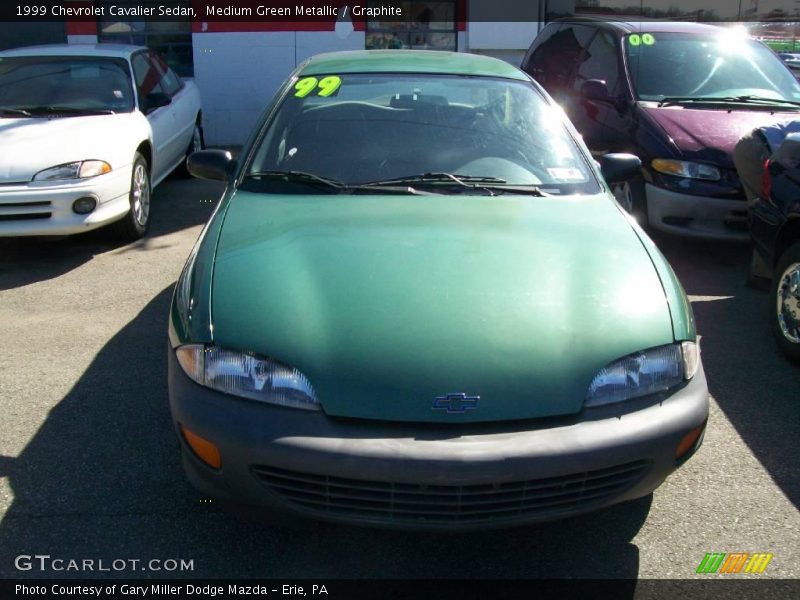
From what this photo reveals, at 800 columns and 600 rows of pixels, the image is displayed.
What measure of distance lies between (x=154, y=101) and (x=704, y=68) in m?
4.82

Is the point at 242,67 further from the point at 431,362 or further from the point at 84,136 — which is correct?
the point at 431,362

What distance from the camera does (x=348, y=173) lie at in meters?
3.79

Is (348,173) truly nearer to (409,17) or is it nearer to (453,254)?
(453,254)

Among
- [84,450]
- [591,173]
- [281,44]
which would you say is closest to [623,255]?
[591,173]

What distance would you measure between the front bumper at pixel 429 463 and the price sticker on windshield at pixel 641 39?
5.54m

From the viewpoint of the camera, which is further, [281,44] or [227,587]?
[281,44]

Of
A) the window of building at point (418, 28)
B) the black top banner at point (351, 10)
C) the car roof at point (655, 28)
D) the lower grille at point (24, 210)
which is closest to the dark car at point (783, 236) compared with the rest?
the car roof at point (655, 28)

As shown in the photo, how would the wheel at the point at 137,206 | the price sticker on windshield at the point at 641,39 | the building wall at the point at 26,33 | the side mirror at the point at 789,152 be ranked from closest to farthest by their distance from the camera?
1. the side mirror at the point at 789,152
2. the wheel at the point at 137,206
3. the price sticker on windshield at the point at 641,39
4. the building wall at the point at 26,33

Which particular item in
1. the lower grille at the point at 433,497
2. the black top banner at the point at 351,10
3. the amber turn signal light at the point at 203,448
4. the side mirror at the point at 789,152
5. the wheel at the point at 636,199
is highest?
the black top banner at the point at 351,10

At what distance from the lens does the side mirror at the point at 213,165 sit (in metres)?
4.12

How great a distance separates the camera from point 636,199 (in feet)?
21.5

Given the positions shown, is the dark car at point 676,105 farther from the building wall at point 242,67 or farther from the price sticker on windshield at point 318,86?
the building wall at point 242,67

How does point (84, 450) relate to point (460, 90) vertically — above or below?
below

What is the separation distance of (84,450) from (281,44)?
906cm
